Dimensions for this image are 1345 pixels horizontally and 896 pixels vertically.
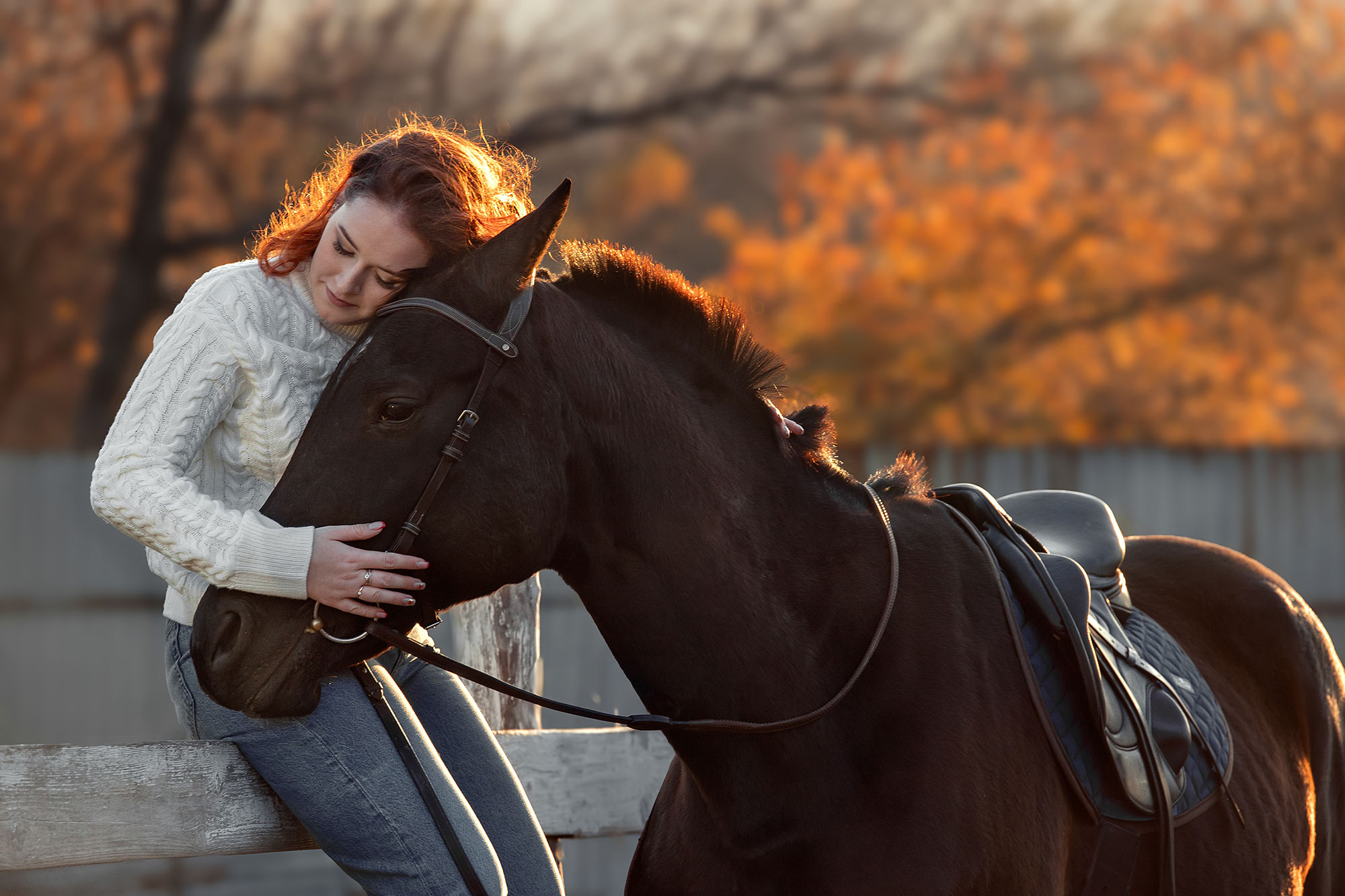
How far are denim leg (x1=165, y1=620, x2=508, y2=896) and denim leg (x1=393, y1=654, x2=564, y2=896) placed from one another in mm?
174

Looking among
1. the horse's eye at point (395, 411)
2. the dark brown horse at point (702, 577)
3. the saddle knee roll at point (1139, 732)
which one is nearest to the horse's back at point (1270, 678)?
the saddle knee roll at point (1139, 732)

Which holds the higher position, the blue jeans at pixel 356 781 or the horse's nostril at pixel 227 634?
the horse's nostril at pixel 227 634

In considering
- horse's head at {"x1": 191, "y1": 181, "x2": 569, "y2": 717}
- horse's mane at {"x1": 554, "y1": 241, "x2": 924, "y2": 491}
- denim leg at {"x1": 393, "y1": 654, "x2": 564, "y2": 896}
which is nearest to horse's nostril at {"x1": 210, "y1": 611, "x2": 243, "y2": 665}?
horse's head at {"x1": 191, "y1": 181, "x2": 569, "y2": 717}

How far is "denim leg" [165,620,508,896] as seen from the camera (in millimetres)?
1845

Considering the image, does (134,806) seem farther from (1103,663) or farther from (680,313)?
Result: (1103,663)

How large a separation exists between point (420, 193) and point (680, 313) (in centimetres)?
50

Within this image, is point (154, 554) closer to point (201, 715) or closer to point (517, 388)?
point (201, 715)

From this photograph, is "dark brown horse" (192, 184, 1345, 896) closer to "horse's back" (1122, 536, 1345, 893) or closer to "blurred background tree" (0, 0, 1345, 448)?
"horse's back" (1122, 536, 1345, 893)

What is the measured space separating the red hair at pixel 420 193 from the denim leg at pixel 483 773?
78 centimetres

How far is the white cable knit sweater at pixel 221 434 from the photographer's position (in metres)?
1.75

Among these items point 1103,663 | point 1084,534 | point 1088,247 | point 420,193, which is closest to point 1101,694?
point 1103,663

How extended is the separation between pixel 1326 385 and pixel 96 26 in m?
15.1

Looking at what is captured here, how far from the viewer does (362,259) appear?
1.97 meters

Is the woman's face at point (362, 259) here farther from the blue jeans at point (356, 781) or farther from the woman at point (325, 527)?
the blue jeans at point (356, 781)
